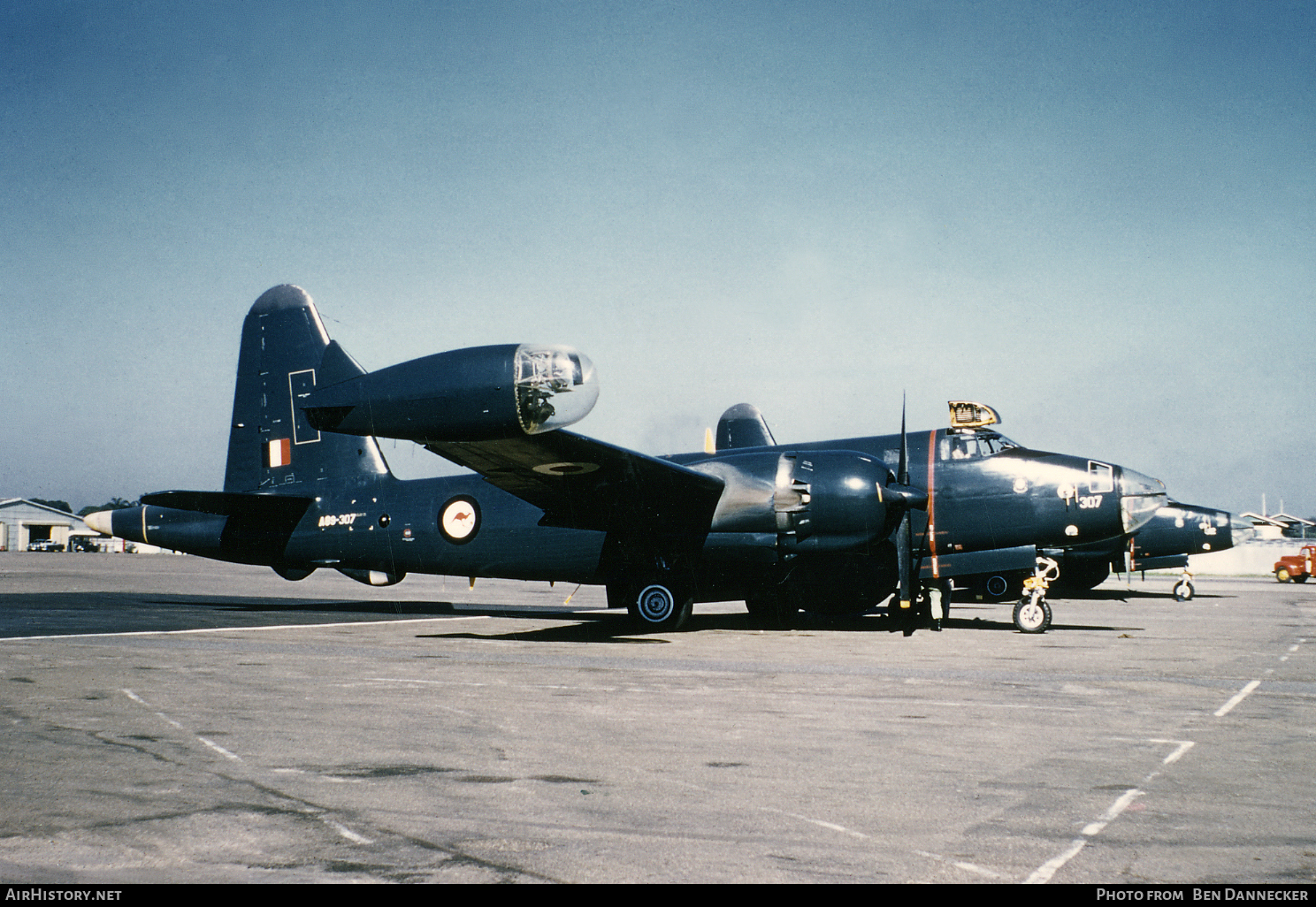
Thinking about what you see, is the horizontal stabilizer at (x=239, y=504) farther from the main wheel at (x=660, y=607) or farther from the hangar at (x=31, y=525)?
the hangar at (x=31, y=525)

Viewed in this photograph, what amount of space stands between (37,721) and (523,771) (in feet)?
14.7

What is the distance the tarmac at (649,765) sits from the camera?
14.1 ft

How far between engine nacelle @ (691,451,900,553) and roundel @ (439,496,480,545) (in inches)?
205

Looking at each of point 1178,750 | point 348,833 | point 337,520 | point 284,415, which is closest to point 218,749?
point 348,833

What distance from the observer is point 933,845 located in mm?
4551

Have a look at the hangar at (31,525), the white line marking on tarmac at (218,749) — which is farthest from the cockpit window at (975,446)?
the hangar at (31,525)

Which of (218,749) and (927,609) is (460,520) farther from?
(218,749)

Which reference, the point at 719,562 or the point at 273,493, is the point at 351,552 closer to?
the point at 273,493

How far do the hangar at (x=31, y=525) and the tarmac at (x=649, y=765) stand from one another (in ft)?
424

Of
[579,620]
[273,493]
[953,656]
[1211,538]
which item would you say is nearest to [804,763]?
[953,656]

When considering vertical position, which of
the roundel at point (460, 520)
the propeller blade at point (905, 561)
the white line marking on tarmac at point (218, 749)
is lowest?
the white line marking on tarmac at point (218, 749)

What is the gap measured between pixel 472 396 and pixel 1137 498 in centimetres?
1374

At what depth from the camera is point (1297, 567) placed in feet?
173

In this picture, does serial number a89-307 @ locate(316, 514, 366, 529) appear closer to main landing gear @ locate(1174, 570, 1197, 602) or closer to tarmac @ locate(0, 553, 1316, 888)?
tarmac @ locate(0, 553, 1316, 888)
